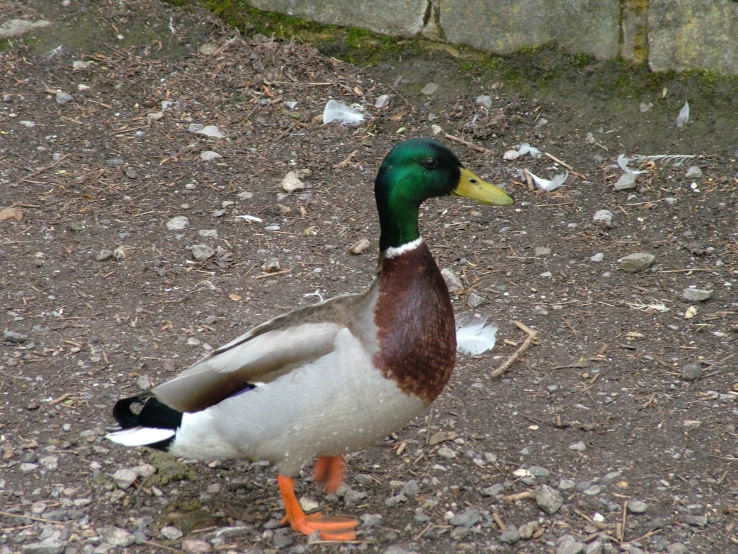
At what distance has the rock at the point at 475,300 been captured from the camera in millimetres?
4125

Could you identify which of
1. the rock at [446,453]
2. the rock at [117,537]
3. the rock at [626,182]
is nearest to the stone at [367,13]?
the rock at [626,182]

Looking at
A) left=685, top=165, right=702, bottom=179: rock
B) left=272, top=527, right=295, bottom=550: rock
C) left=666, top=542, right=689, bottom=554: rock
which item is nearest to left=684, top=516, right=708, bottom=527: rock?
left=666, top=542, right=689, bottom=554: rock

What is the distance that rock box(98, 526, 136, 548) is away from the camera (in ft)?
9.32

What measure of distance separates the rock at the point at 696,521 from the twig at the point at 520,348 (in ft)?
3.41

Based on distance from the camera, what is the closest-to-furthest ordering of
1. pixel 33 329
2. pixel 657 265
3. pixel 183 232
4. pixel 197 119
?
pixel 33 329, pixel 657 265, pixel 183 232, pixel 197 119

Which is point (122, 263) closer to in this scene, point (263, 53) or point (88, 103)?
point (88, 103)

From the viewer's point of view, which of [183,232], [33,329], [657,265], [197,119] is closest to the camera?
[33,329]

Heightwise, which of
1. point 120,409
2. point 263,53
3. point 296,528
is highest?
point 263,53

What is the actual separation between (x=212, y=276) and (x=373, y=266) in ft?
2.69

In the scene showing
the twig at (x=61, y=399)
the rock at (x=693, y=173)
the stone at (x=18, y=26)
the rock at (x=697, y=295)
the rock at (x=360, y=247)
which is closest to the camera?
the twig at (x=61, y=399)

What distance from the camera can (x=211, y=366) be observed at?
9.61 feet

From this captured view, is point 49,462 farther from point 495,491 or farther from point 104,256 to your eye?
point 495,491

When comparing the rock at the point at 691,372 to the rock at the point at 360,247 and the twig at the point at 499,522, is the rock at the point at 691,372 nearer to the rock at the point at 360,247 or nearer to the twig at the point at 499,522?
the twig at the point at 499,522

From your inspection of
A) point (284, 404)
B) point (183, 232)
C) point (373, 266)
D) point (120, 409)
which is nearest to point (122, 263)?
point (183, 232)
